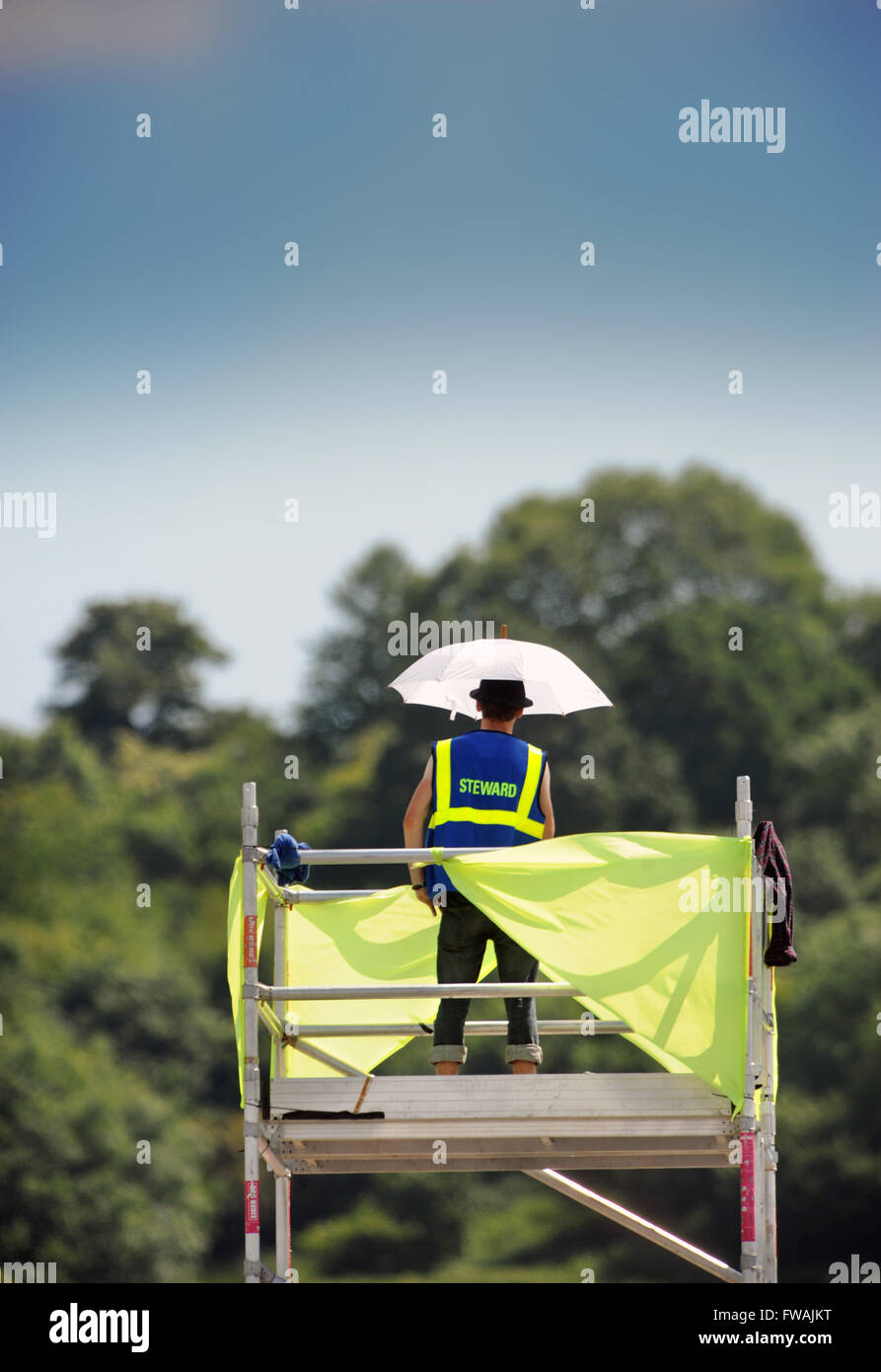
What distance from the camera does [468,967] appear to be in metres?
11.2

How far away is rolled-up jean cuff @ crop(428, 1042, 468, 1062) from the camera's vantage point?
36.1ft

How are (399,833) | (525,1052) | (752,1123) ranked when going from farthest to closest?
(399,833)
(525,1052)
(752,1123)

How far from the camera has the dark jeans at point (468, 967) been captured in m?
11.0

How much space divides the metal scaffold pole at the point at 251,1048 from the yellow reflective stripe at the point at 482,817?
3.43 feet

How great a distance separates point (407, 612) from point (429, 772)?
8142cm

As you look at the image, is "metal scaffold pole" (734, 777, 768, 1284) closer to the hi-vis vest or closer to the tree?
the hi-vis vest

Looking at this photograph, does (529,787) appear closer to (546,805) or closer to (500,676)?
(546,805)

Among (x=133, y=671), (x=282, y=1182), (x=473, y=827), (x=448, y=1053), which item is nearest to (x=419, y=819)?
(x=473, y=827)

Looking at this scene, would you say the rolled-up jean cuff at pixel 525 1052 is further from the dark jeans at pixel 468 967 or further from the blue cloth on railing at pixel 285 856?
the blue cloth on railing at pixel 285 856

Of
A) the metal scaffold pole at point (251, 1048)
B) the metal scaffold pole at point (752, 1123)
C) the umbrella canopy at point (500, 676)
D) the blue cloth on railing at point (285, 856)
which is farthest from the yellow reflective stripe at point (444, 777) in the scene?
the metal scaffold pole at point (752, 1123)

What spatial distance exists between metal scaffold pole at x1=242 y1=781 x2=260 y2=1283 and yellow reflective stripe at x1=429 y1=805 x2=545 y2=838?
105 centimetres

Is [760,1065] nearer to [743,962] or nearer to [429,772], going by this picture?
[743,962]

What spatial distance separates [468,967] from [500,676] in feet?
4.92

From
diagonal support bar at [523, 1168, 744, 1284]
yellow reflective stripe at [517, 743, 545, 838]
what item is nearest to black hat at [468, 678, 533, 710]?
yellow reflective stripe at [517, 743, 545, 838]
